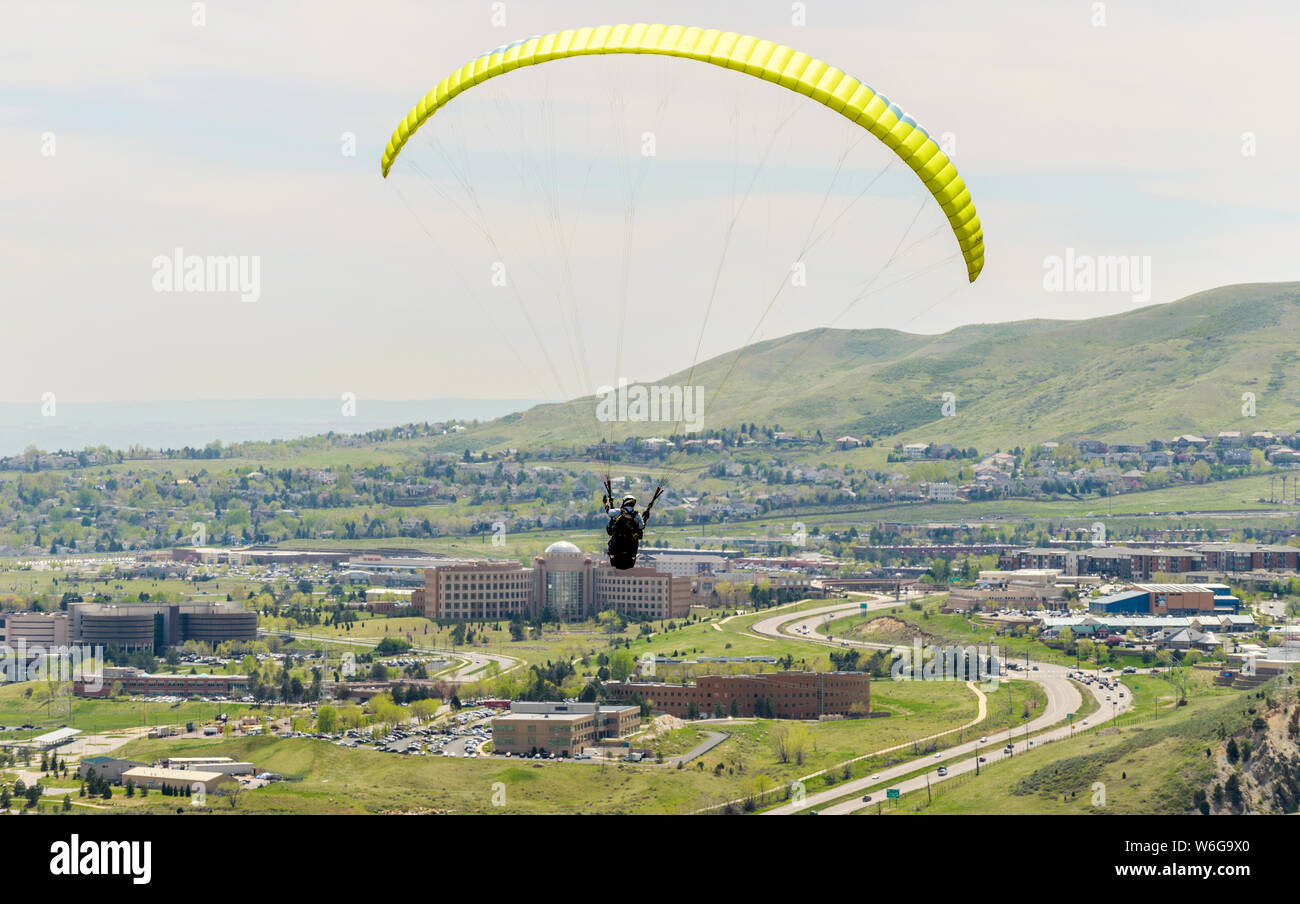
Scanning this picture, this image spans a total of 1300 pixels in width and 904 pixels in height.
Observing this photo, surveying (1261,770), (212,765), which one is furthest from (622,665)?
(1261,770)

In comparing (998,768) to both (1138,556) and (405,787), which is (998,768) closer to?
(405,787)

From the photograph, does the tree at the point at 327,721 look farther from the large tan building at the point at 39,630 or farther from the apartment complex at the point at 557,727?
the large tan building at the point at 39,630

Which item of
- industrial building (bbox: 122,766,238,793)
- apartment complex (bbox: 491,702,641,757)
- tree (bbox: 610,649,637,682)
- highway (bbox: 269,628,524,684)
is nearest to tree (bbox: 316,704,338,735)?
apartment complex (bbox: 491,702,641,757)

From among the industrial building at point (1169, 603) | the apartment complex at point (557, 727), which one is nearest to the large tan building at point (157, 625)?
the apartment complex at point (557, 727)

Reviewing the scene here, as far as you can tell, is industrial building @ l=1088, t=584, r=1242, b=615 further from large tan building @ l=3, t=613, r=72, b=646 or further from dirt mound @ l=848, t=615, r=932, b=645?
large tan building @ l=3, t=613, r=72, b=646
